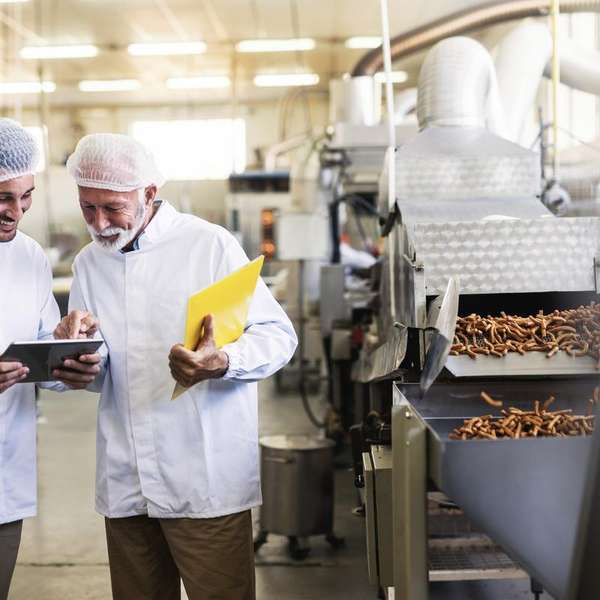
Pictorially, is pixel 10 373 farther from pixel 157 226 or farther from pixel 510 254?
pixel 510 254

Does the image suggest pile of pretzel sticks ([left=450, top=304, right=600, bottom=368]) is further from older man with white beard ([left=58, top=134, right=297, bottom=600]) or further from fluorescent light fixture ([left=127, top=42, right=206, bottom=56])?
fluorescent light fixture ([left=127, top=42, right=206, bottom=56])

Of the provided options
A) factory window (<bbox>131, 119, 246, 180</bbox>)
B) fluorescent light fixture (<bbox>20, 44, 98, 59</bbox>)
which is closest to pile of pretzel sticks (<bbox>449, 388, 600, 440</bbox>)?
fluorescent light fixture (<bbox>20, 44, 98, 59</bbox>)

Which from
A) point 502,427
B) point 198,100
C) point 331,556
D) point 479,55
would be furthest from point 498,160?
point 198,100

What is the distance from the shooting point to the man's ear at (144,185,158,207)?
1.58 meters

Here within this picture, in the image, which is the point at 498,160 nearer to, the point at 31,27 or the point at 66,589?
the point at 66,589

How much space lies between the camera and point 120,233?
155 cm

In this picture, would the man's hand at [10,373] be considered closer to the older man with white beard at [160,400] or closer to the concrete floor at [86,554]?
the older man with white beard at [160,400]

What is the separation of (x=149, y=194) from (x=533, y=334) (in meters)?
0.84

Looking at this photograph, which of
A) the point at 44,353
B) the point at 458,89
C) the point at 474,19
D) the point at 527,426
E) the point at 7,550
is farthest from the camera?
the point at 474,19

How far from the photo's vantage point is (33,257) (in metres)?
1.68

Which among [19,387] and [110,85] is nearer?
[19,387]

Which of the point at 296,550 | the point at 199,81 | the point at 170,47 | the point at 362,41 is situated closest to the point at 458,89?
the point at 296,550

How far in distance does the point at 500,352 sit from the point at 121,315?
767 millimetres

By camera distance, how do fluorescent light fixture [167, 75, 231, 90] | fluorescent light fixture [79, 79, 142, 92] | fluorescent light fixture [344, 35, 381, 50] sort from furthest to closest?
fluorescent light fixture [79, 79, 142, 92]
fluorescent light fixture [167, 75, 231, 90]
fluorescent light fixture [344, 35, 381, 50]
